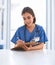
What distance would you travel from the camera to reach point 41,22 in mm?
3332

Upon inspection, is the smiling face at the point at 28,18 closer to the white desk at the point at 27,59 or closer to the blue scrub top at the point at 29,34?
the blue scrub top at the point at 29,34

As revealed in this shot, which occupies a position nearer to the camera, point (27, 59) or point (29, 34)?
point (27, 59)

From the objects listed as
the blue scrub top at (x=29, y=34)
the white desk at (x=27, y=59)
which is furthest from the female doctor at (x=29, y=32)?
the white desk at (x=27, y=59)

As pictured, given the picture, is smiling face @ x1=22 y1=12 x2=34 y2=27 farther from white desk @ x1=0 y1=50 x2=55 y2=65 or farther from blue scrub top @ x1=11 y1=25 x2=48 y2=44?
white desk @ x1=0 y1=50 x2=55 y2=65

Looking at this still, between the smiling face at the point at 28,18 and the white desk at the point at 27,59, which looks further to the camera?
the smiling face at the point at 28,18

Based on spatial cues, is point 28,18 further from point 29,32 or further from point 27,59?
point 27,59

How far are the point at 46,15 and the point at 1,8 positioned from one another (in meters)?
0.94

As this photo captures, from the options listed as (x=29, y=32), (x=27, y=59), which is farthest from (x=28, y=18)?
(x=27, y=59)

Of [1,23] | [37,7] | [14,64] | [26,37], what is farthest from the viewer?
[37,7]

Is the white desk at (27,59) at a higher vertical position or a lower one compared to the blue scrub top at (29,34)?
lower

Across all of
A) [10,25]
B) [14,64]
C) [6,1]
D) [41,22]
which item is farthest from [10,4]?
[14,64]

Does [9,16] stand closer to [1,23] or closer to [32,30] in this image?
[1,23]

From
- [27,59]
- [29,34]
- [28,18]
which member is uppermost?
[28,18]

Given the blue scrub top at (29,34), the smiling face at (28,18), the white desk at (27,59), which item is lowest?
the white desk at (27,59)
